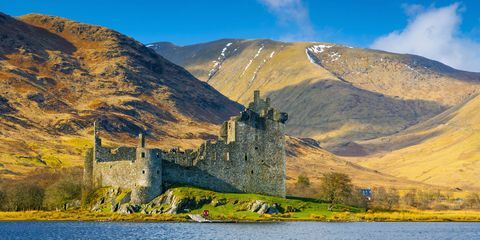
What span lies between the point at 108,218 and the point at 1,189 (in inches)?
1059

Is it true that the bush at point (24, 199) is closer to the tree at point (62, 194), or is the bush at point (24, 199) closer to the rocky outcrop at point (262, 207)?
the tree at point (62, 194)

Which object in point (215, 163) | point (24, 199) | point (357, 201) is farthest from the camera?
point (357, 201)

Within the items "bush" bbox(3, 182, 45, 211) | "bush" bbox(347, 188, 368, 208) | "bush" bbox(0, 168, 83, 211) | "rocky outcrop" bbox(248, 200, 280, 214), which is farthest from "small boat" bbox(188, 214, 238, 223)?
"bush" bbox(347, 188, 368, 208)

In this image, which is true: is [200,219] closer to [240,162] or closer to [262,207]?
[262,207]

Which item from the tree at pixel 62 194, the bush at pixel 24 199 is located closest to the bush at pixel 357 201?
the tree at pixel 62 194

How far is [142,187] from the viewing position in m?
98.3

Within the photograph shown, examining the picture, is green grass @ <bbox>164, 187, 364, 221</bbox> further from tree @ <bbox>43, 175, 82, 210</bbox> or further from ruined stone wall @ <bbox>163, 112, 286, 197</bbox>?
tree @ <bbox>43, 175, 82, 210</bbox>

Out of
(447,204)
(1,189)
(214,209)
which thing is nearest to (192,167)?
(214,209)

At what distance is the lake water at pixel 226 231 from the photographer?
76562 millimetres

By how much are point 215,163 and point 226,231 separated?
2323 cm

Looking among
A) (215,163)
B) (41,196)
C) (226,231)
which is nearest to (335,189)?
(215,163)

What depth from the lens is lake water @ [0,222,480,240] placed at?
3014 inches

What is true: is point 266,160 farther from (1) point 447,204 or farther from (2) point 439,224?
(1) point 447,204

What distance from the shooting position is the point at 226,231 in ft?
270
